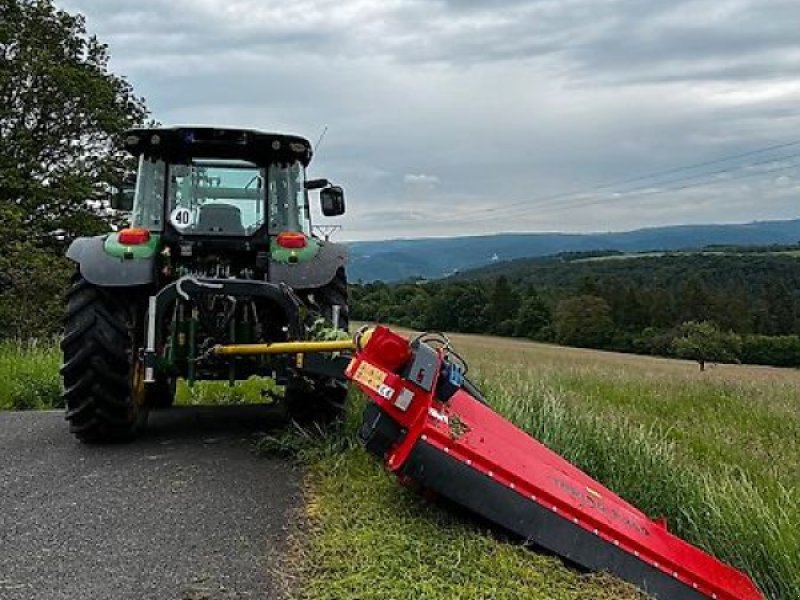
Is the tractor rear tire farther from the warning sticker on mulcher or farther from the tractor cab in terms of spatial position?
the warning sticker on mulcher

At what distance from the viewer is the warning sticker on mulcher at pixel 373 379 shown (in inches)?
146

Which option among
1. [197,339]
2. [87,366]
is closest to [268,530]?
[197,339]

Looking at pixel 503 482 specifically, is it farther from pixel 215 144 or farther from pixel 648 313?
pixel 648 313

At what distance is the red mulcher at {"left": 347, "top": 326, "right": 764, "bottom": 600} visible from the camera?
3404 millimetres

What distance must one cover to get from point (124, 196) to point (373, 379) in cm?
391

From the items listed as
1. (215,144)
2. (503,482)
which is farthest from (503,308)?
(503,482)

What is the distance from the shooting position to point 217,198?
21.4 ft

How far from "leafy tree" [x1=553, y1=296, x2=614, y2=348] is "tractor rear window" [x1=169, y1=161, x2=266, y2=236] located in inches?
1953

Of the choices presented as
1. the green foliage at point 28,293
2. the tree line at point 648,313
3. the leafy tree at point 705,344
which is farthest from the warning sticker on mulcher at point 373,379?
the leafy tree at point 705,344

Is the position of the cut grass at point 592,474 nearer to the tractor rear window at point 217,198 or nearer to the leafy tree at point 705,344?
the tractor rear window at point 217,198

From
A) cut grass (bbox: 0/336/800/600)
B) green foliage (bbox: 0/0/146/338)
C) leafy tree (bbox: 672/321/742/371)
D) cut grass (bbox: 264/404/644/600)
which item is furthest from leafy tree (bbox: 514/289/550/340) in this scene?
cut grass (bbox: 264/404/644/600)

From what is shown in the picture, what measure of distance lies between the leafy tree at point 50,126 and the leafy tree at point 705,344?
33332 millimetres

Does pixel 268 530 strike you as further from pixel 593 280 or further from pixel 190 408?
pixel 593 280

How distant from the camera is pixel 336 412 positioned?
19.6 ft
